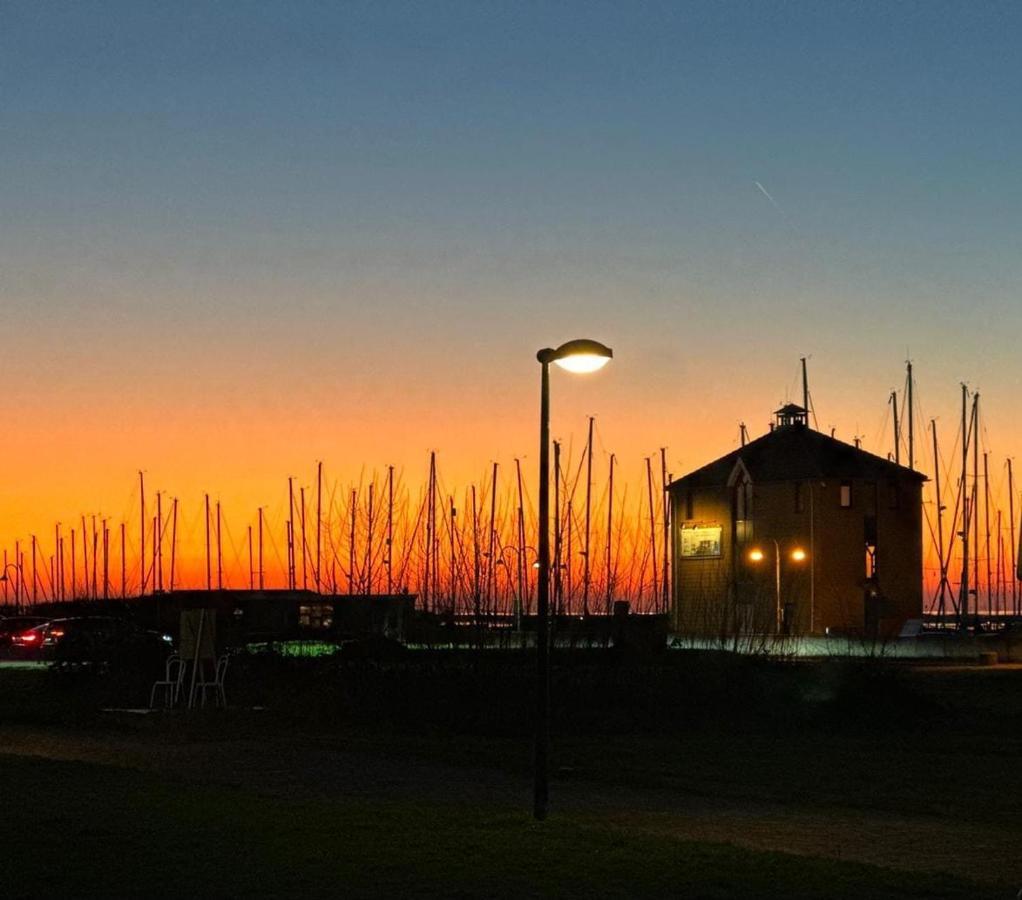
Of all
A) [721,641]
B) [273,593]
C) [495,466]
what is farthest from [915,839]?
[273,593]

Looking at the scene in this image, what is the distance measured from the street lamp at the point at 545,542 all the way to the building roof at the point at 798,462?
67.9 metres

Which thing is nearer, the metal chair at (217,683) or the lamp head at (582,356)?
the lamp head at (582,356)

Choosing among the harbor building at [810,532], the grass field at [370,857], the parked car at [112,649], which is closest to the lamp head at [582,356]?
the grass field at [370,857]


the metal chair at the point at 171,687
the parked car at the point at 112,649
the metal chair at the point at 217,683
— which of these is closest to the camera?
the metal chair at the point at 171,687

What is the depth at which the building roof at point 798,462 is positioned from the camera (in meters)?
84.4

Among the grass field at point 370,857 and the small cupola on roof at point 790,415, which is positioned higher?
the small cupola on roof at point 790,415

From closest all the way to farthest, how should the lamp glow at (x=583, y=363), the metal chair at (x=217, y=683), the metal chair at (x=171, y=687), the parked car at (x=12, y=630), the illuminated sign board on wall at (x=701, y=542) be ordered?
the lamp glow at (x=583, y=363), the metal chair at (x=171, y=687), the metal chair at (x=217, y=683), the parked car at (x=12, y=630), the illuminated sign board on wall at (x=701, y=542)

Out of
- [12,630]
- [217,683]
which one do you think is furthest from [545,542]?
[12,630]

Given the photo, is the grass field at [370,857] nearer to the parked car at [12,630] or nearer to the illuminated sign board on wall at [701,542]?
the parked car at [12,630]

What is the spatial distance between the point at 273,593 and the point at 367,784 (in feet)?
214

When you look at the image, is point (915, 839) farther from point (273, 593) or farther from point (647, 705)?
point (273, 593)

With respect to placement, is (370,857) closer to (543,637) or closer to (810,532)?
(543,637)

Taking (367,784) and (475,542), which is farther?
(475,542)

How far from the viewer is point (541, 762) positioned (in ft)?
54.4
